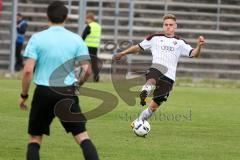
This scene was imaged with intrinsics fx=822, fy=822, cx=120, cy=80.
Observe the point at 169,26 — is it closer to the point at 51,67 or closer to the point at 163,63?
the point at 163,63

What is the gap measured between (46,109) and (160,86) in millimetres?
5547

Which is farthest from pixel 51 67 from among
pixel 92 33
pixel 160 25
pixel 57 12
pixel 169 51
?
pixel 160 25

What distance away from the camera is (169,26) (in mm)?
14234

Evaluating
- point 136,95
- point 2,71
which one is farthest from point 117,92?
point 2,71

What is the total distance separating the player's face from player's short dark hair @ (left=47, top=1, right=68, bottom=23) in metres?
5.43

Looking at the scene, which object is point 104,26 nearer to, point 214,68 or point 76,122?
point 214,68

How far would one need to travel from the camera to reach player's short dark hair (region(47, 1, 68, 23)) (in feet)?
28.9

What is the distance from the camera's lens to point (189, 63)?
33156 mm

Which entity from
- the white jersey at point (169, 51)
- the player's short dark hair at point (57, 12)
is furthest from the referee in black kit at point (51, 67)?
the white jersey at point (169, 51)

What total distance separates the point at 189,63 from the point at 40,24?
246 inches

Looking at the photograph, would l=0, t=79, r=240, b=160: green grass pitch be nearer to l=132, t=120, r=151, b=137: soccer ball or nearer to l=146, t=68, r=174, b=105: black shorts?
l=132, t=120, r=151, b=137: soccer ball

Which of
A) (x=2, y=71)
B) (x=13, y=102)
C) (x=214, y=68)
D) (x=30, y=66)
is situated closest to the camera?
(x=30, y=66)

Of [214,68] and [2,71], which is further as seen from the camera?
[214,68]

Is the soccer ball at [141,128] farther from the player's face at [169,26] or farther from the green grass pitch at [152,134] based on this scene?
the player's face at [169,26]
